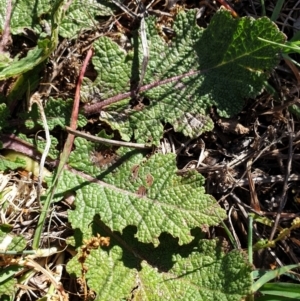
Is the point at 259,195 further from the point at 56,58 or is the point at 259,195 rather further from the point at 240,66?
the point at 56,58

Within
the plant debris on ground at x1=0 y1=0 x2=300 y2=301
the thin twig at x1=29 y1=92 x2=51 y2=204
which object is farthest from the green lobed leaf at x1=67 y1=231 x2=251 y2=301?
the thin twig at x1=29 y1=92 x2=51 y2=204

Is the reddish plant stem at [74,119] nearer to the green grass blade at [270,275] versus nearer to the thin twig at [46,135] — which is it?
the thin twig at [46,135]

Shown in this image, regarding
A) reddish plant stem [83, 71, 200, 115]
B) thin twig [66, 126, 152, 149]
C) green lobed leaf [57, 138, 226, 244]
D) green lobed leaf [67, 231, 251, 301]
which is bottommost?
green lobed leaf [67, 231, 251, 301]

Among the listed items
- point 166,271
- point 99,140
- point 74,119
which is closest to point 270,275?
point 166,271

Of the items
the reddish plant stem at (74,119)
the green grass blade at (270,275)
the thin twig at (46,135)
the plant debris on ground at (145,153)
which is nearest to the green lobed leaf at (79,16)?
the plant debris on ground at (145,153)

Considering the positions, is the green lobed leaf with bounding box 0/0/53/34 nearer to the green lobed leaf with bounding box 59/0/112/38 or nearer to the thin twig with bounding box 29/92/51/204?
the green lobed leaf with bounding box 59/0/112/38

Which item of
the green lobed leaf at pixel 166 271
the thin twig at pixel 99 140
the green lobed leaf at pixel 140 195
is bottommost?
the green lobed leaf at pixel 166 271
